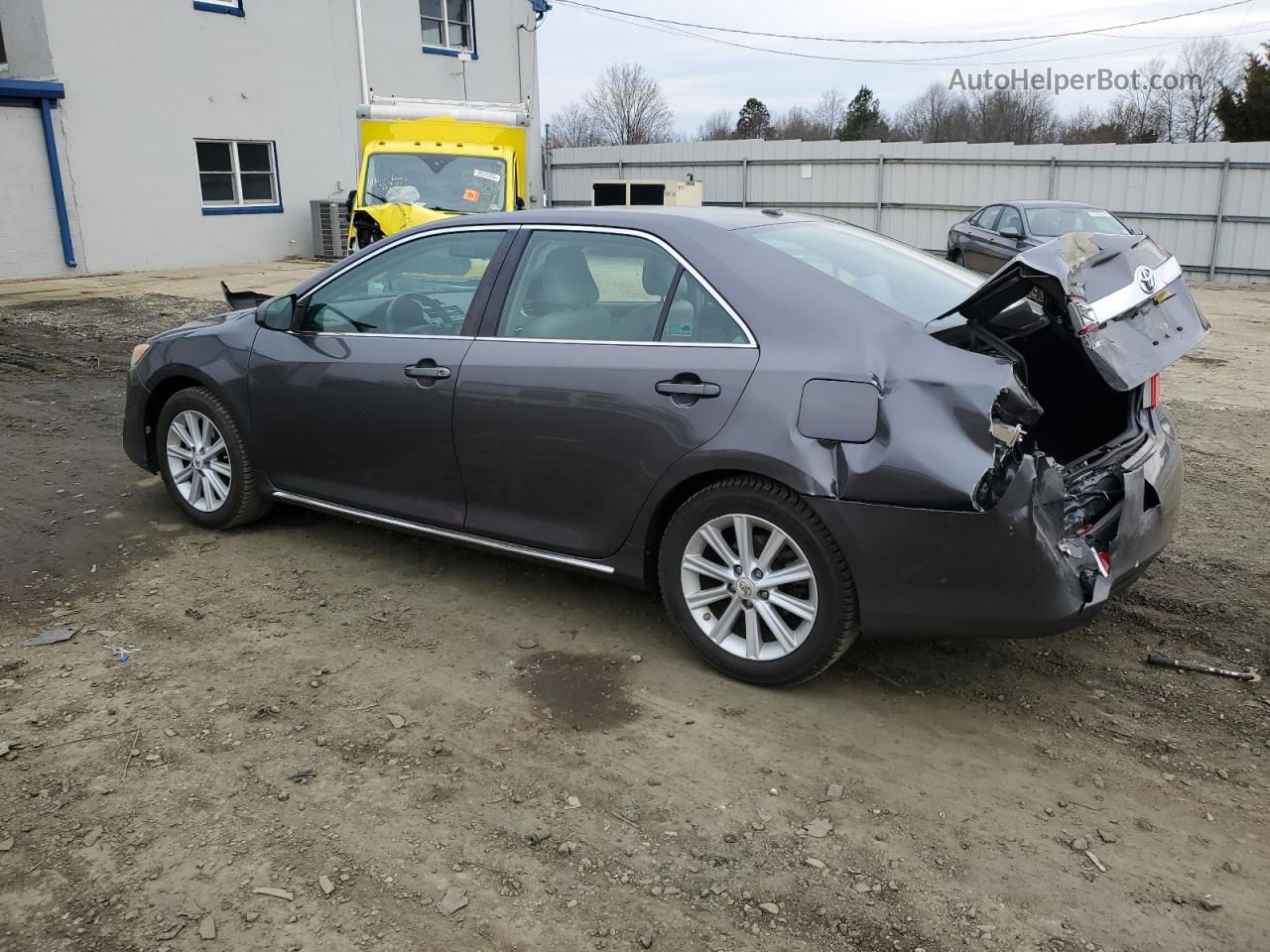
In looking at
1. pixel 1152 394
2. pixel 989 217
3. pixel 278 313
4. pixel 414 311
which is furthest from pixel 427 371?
pixel 989 217

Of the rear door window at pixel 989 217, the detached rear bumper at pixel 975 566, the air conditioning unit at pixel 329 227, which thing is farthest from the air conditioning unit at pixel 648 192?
the detached rear bumper at pixel 975 566

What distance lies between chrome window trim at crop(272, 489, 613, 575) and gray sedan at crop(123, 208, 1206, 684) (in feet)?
0.04

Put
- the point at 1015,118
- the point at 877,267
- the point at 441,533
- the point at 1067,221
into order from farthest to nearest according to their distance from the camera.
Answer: the point at 1015,118, the point at 1067,221, the point at 441,533, the point at 877,267

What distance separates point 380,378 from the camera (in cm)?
447

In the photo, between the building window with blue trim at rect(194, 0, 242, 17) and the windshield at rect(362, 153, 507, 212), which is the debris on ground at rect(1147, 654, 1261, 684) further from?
the building window with blue trim at rect(194, 0, 242, 17)

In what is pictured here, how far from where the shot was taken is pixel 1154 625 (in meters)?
4.15

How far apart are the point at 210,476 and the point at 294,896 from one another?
121 inches

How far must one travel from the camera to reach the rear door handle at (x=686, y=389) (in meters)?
3.60

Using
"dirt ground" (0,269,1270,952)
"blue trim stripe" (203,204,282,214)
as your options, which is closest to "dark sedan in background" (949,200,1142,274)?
"dirt ground" (0,269,1270,952)

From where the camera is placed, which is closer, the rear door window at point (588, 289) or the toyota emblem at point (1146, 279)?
the toyota emblem at point (1146, 279)

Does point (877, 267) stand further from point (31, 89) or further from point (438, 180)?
point (31, 89)

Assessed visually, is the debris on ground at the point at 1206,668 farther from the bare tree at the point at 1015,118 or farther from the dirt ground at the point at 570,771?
the bare tree at the point at 1015,118

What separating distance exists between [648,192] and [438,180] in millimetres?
8966

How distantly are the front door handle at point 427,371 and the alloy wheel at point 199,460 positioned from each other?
1335mm
